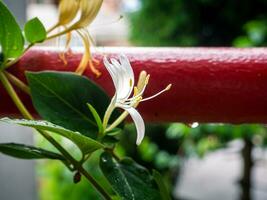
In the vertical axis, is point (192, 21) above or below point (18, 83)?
below

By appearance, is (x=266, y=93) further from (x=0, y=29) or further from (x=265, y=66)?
(x=0, y=29)

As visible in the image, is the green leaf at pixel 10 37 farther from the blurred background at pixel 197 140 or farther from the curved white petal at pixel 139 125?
the blurred background at pixel 197 140

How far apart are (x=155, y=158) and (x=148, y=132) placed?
810 mm

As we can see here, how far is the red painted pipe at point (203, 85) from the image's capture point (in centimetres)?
22

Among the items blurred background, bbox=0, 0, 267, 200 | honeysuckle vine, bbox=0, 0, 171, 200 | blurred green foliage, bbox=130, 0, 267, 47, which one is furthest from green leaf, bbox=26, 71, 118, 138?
blurred green foliage, bbox=130, 0, 267, 47

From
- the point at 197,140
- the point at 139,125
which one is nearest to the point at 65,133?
the point at 139,125

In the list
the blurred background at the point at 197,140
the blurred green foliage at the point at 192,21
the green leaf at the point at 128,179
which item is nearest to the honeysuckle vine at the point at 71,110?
the green leaf at the point at 128,179

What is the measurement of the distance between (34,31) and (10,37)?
0.5 inches

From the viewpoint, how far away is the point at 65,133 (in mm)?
182

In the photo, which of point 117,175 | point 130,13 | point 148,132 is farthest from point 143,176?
point 148,132

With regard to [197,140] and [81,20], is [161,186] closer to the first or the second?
[81,20]

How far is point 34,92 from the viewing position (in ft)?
0.74

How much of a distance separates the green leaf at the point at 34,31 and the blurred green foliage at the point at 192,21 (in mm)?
1939

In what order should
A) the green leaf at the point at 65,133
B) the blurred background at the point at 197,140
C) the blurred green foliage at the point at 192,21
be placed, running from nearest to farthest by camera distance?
the green leaf at the point at 65,133 < the blurred background at the point at 197,140 < the blurred green foliage at the point at 192,21
